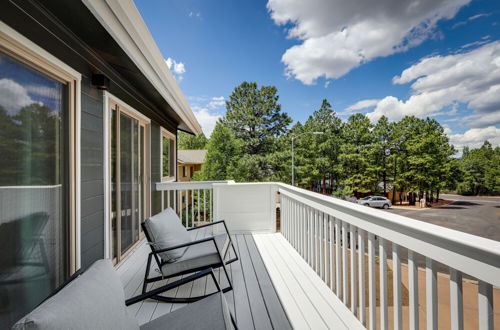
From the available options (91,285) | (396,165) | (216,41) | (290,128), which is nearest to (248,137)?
(290,128)

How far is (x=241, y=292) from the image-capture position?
93.7 inches

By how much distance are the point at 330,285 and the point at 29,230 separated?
2.42 m

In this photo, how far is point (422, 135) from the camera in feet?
68.1

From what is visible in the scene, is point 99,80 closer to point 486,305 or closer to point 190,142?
point 486,305

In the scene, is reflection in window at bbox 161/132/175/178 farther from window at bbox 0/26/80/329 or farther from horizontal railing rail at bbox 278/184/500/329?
horizontal railing rail at bbox 278/184/500/329

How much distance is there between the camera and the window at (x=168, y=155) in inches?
226

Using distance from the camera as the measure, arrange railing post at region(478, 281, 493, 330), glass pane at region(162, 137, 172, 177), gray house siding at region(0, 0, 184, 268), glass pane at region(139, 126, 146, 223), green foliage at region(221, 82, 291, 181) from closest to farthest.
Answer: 1. railing post at region(478, 281, 493, 330)
2. gray house siding at region(0, 0, 184, 268)
3. glass pane at region(139, 126, 146, 223)
4. glass pane at region(162, 137, 172, 177)
5. green foliage at region(221, 82, 291, 181)

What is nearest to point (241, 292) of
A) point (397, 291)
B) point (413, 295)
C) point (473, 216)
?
point (397, 291)

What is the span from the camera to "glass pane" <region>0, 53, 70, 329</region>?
1.40m

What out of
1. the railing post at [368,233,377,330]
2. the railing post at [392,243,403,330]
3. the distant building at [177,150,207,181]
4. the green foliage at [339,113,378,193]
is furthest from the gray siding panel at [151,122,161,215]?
the green foliage at [339,113,378,193]

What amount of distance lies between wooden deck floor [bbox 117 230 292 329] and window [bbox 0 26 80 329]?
70 centimetres

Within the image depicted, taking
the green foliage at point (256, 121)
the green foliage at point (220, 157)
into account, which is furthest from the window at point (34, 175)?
the green foliage at point (256, 121)

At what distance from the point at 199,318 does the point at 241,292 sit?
1.10m

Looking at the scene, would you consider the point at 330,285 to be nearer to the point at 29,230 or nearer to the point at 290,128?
the point at 29,230
